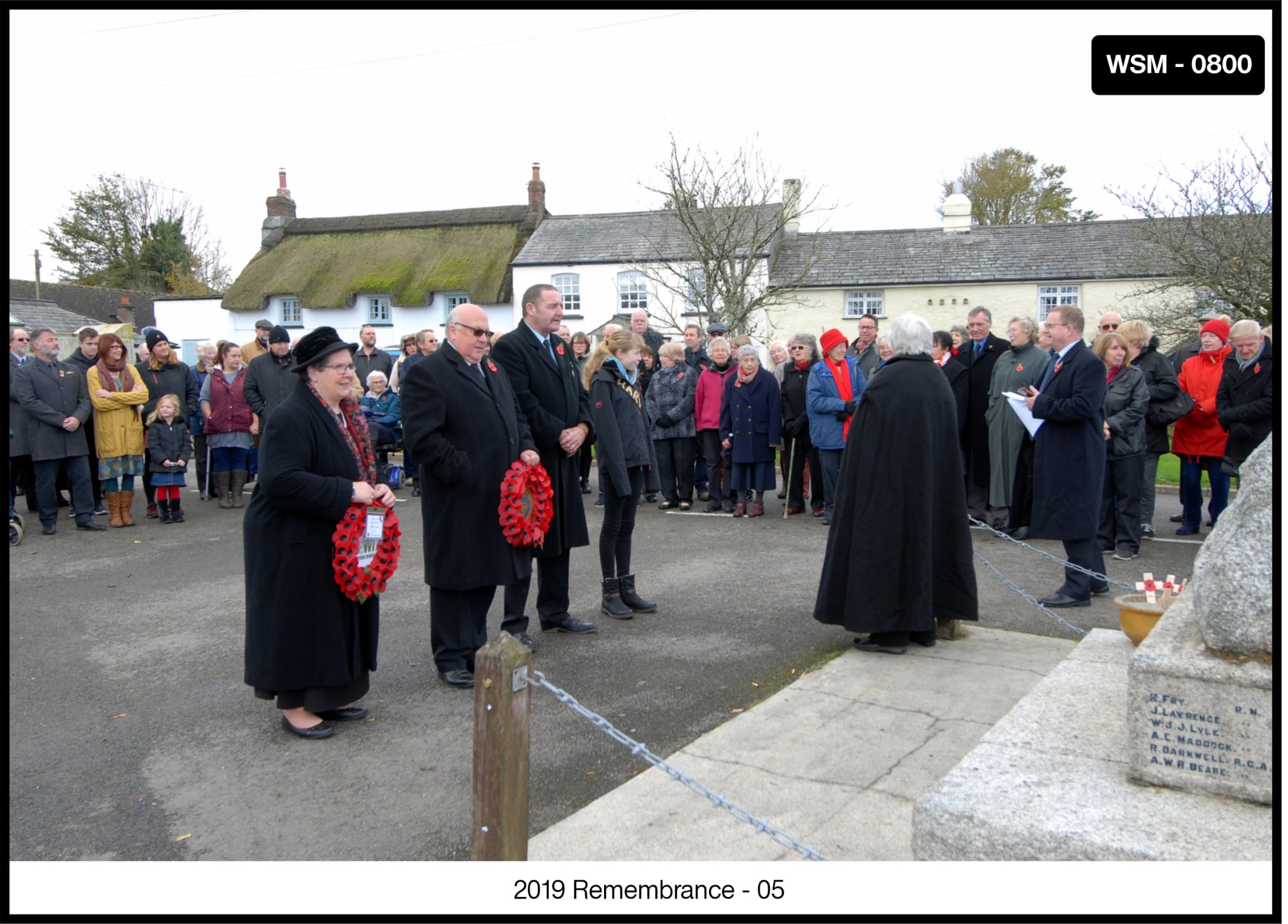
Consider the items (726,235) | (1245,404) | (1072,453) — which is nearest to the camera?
(1072,453)

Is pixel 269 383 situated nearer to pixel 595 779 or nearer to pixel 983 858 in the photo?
pixel 595 779

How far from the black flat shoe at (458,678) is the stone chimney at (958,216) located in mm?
34010

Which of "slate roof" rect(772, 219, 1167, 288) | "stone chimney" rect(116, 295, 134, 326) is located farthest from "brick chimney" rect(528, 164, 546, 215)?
"stone chimney" rect(116, 295, 134, 326)

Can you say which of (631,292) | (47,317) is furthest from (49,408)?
(47,317)

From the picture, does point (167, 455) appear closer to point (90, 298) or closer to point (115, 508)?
point (115, 508)

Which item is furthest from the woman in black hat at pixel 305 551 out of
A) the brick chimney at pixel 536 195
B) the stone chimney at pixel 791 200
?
the brick chimney at pixel 536 195

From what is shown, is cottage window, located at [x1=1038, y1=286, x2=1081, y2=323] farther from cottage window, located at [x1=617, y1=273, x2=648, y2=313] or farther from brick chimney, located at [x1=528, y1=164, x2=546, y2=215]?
brick chimney, located at [x1=528, y1=164, x2=546, y2=215]

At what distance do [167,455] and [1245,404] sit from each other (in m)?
11.9

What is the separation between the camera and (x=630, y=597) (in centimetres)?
720

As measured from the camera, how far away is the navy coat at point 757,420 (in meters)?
11.3

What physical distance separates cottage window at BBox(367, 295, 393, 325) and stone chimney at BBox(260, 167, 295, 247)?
24.8 ft

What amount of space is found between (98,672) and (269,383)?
639 centimetres

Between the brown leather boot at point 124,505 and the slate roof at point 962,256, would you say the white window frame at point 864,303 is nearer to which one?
the slate roof at point 962,256

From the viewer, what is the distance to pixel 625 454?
23.9 feet
